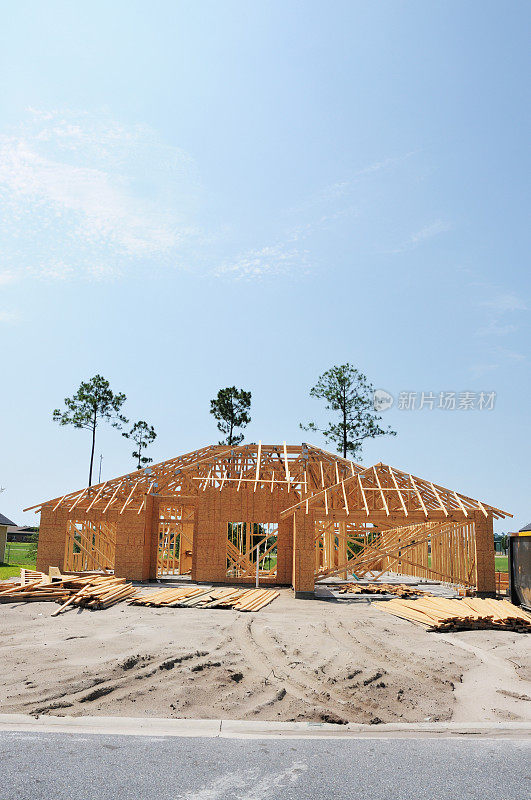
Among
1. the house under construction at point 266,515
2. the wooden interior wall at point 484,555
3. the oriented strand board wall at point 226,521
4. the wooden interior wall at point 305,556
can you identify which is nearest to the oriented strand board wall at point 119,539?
the house under construction at point 266,515

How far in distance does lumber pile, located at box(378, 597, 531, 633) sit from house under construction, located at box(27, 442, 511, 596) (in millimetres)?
3149

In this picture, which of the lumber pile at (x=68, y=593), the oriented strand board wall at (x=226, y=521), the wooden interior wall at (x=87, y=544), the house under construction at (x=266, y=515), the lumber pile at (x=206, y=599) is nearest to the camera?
the lumber pile at (x=68, y=593)

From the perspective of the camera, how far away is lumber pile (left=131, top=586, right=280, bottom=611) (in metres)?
15.2

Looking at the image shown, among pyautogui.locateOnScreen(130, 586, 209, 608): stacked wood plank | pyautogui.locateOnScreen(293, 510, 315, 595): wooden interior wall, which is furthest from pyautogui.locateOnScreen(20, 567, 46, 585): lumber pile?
pyautogui.locateOnScreen(293, 510, 315, 595): wooden interior wall

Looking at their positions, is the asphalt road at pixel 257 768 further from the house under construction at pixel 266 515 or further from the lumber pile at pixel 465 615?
the house under construction at pixel 266 515

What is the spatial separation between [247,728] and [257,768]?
1.25 meters

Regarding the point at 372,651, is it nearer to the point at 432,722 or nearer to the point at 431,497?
the point at 432,722

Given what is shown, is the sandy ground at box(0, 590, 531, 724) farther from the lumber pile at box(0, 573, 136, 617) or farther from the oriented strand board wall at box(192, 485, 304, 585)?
the oriented strand board wall at box(192, 485, 304, 585)

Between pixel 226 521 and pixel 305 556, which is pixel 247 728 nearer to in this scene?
pixel 305 556

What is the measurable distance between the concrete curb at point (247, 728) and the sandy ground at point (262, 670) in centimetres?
20

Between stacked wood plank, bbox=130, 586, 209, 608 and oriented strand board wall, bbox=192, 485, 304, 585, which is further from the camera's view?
oriented strand board wall, bbox=192, 485, 304, 585

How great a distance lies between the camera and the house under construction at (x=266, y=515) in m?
18.1

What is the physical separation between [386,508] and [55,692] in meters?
12.1

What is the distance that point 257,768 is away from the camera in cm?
501
